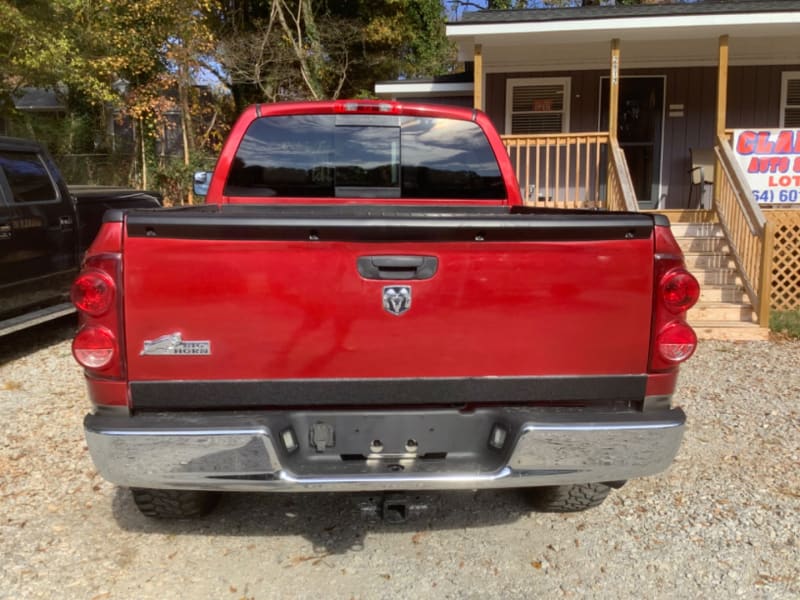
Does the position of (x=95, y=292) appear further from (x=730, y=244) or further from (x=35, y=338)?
(x=730, y=244)

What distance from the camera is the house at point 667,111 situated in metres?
8.59

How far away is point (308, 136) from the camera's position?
13.2 feet

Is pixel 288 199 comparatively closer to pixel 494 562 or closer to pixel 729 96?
pixel 494 562

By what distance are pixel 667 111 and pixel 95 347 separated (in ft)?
38.1

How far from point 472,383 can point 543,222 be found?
65cm

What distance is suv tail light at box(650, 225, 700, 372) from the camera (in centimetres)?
257

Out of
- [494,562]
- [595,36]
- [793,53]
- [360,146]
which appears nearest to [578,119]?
[595,36]

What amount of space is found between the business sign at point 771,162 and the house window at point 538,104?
3.39 m

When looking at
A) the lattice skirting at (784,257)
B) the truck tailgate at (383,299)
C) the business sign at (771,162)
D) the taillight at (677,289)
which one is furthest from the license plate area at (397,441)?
the business sign at (771,162)

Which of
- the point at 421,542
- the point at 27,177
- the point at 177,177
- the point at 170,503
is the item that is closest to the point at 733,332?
the point at 421,542

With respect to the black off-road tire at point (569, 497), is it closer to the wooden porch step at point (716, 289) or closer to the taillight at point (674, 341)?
the taillight at point (674, 341)

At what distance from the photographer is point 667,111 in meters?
12.0

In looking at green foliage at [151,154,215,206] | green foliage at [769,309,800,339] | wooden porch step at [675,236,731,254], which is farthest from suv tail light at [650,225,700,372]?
green foliage at [151,154,215,206]

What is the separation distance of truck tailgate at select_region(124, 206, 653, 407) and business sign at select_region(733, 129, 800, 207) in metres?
8.09
